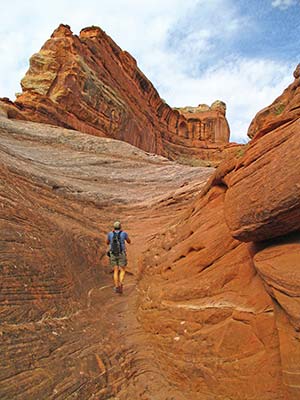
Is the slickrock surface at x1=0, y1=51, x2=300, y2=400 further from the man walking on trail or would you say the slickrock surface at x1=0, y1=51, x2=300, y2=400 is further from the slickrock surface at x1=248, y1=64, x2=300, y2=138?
the man walking on trail

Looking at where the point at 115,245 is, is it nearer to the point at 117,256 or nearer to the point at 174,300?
the point at 117,256

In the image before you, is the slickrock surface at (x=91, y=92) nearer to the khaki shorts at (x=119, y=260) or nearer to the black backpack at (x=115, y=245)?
the black backpack at (x=115, y=245)

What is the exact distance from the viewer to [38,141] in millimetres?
22297

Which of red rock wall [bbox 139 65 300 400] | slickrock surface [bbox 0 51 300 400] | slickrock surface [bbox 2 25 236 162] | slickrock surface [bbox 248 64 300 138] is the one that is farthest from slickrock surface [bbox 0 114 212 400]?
slickrock surface [bbox 2 25 236 162]

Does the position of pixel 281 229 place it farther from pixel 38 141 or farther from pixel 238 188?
pixel 38 141

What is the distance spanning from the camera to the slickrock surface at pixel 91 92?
30.3 metres

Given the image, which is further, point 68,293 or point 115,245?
point 115,245

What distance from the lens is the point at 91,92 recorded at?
33.6 metres

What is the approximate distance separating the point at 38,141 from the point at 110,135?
559 inches

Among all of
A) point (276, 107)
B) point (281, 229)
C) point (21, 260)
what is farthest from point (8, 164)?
point (281, 229)

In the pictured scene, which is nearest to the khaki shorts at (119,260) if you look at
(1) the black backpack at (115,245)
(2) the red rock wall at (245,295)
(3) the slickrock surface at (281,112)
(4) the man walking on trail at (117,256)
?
(4) the man walking on trail at (117,256)

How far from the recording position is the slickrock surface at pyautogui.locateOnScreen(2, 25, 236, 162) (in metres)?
30.3

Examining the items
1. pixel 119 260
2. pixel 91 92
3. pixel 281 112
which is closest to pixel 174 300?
pixel 119 260

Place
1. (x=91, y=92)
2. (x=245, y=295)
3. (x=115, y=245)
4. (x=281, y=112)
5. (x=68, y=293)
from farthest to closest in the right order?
1. (x=91, y=92)
2. (x=115, y=245)
3. (x=68, y=293)
4. (x=281, y=112)
5. (x=245, y=295)
